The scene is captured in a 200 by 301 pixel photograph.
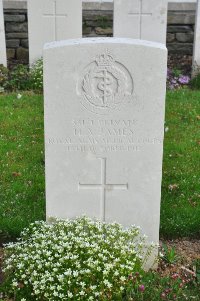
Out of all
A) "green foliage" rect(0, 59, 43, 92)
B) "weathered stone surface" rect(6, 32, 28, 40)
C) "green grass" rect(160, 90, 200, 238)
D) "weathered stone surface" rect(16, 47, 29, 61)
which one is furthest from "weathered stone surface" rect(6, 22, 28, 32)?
"green grass" rect(160, 90, 200, 238)

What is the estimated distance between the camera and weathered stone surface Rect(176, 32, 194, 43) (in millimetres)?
11148

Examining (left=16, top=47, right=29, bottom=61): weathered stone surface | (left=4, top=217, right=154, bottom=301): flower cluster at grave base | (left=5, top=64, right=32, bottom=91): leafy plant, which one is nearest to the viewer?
(left=4, top=217, right=154, bottom=301): flower cluster at grave base

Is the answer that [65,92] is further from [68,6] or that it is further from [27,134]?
[68,6]

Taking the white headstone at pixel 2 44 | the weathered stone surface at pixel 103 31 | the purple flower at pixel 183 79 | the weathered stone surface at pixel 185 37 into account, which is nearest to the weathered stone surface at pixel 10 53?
the white headstone at pixel 2 44

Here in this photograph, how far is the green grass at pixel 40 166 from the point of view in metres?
4.81

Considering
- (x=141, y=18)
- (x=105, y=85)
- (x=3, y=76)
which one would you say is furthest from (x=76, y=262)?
(x=141, y=18)

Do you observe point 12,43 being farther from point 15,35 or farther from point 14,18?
point 14,18

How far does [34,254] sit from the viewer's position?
12.5 ft

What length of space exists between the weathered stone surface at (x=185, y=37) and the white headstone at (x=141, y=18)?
188 centimetres

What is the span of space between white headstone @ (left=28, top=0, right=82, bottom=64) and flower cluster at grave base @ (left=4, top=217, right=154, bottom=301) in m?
6.00

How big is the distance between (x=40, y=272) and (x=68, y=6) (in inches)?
259

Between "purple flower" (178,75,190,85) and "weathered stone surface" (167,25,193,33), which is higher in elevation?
"weathered stone surface" (167,25,193,33)

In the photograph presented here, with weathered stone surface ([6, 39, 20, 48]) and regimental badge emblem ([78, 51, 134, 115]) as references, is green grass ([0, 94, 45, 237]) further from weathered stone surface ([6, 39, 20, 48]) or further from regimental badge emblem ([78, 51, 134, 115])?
weathered stone surface ([6, 39, 20, 48])

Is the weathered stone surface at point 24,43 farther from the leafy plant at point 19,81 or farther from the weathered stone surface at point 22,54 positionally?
the leafy plant at point 19,81
